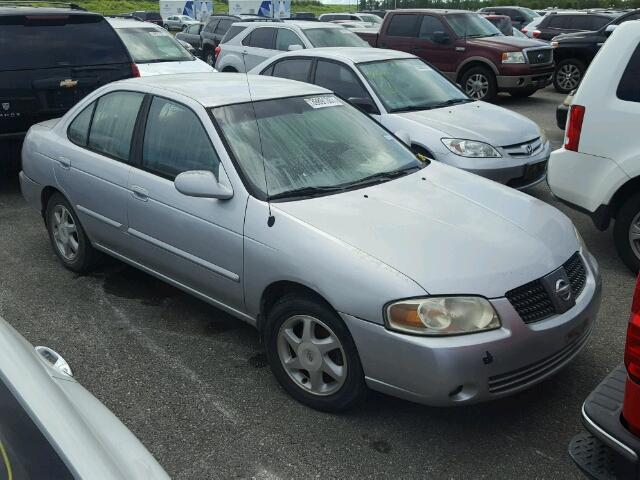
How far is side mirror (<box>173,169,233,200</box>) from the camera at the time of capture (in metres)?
3.72

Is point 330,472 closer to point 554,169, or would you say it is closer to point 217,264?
point 217,264

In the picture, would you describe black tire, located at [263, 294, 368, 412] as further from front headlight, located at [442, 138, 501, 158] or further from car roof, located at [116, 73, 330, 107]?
front headlight, located at [442, 138, 501, 158]

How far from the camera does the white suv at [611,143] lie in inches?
196

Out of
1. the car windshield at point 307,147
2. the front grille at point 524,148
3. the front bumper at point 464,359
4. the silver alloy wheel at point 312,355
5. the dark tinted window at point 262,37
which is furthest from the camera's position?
the dark tinted window at point 262,37

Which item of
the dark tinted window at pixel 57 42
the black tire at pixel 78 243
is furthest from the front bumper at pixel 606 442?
the dark tinted window at pixel 57 42

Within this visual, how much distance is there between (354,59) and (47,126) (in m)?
3.42

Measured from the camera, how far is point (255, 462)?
3.13 meters

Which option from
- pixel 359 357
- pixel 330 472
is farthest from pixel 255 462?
pixel 359 357

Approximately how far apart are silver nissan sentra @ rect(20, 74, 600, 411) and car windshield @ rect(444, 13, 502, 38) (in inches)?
375

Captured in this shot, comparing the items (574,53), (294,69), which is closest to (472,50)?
(574,53)

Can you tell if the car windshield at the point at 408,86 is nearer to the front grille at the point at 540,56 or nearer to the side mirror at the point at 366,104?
the side mirror at the point at 366,104

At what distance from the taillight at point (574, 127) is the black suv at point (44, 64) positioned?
15.1ft

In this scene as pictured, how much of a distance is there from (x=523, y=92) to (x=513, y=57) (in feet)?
3.08

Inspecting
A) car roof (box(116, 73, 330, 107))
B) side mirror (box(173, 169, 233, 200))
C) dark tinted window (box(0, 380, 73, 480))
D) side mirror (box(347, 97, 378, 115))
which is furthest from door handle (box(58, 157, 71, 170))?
dark tinted window (box(0, 380, 73, 480))
